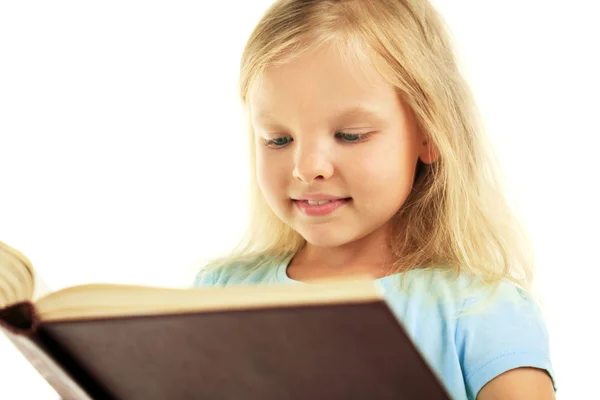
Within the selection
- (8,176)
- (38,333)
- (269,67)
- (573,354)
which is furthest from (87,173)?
(38,333)

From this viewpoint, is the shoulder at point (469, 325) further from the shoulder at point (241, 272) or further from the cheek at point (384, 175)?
the shoulder at point (241, 272)

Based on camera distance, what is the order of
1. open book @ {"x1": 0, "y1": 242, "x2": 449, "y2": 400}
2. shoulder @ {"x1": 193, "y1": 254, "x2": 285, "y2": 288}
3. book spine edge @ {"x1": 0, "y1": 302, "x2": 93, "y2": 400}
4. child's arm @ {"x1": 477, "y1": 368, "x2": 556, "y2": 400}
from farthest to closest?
1. shoulder @ {"x1": 193, "y1": 254, "x2": 285, "y2": 288}
2. child's arm @ {"x1": 477, "y1": 368, "x2": 556, "y2": 400}
3. book spine edge @ {"x1": 0, "y1": 302, "x2": 93, "y2": 400}
4. open book @ {"x1": 0, "y1": 242, "x2": 449, "y2": 400}

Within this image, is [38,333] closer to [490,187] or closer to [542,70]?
[490,187]

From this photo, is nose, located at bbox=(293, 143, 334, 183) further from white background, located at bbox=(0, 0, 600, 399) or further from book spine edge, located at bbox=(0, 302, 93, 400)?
white background, located at bbox=(0, 0, 600, 399)

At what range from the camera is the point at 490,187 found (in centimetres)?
156

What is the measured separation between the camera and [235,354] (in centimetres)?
91

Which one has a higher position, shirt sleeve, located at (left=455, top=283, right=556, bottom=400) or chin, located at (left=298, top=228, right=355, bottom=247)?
chin, located at (left=298, top=228, right=355, bottom=247)

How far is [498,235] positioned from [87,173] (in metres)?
1.19

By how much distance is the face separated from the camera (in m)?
1.32

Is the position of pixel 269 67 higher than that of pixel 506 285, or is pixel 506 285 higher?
pixel 269 67

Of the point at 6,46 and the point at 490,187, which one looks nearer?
the point at 490,187

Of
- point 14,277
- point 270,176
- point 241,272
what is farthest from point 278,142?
point 14,277

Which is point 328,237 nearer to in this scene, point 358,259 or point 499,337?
point 358,259

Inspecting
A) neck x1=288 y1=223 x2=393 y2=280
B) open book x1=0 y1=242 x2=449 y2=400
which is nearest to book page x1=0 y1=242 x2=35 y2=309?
open book x1=0 y1=242 x2=449 y2=400
